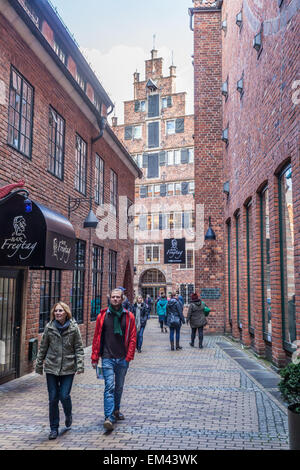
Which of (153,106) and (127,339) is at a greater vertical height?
(153,106)

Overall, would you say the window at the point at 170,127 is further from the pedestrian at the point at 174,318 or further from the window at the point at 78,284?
the pedestrian at the point at 174,318

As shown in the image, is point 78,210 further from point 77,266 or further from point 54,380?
point 54,380

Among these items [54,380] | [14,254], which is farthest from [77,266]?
[54,380]

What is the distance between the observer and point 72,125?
40.9 ft

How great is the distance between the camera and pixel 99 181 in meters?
15.5

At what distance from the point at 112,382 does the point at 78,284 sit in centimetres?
747

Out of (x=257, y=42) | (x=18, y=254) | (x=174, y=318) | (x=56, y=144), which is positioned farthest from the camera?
(x=174, y=318)

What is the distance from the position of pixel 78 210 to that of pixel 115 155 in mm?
5451

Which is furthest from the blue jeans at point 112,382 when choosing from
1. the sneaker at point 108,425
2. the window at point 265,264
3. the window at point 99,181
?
the window at point 99,181

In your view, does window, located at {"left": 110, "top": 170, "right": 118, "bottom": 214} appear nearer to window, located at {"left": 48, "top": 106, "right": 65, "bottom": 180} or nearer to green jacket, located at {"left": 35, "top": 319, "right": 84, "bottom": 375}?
window, located at {"left": 48, "top": 106, "right": 65, "bottom": 180}

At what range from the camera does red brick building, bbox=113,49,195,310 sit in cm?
3603

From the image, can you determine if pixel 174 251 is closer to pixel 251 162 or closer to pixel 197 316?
pixel 197 316

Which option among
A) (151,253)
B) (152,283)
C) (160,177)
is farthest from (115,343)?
(160,177)

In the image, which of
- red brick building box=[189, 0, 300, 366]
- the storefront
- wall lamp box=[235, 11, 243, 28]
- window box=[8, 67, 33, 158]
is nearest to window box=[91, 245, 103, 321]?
red brick building box=[189, 0, 300, 366]
